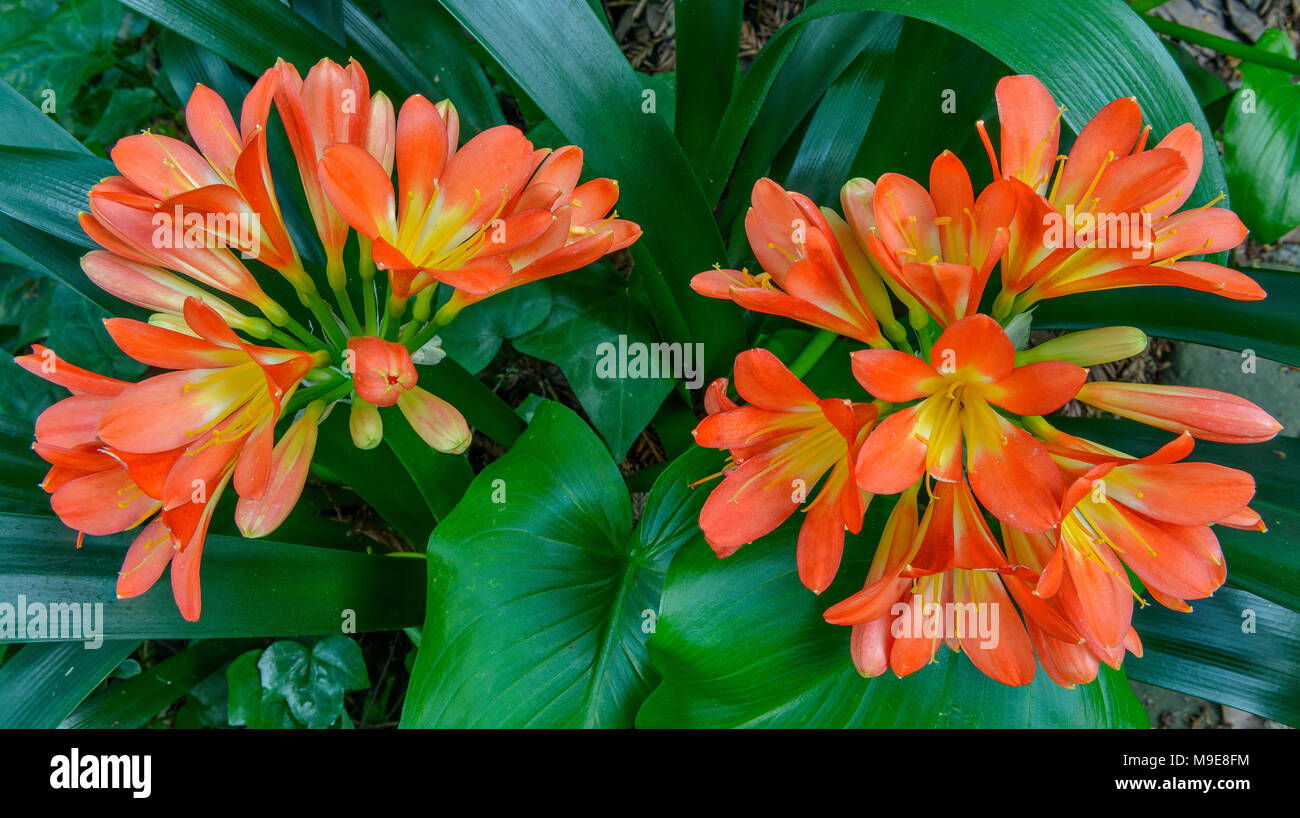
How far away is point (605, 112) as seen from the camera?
0.99 meters

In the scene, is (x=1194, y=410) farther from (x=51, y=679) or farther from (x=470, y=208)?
(x=51, y=679)

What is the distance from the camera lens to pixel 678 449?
4.53 feet

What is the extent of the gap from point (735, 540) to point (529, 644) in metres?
0.36

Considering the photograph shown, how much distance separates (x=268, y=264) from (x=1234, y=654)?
1396mm

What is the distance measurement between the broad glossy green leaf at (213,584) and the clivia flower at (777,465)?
586 mm

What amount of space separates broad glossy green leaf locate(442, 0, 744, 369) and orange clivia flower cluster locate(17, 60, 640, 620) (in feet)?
0.39

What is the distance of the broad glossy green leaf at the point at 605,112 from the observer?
3.04 feet

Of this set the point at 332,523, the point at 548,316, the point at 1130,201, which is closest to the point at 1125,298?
the point at 1130,201

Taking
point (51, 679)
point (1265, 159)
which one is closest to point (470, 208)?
point (51, 679)

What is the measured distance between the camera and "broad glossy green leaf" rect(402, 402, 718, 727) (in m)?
0.96

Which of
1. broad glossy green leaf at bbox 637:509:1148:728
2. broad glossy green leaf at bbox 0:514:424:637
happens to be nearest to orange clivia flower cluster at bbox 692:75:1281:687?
broad glossy green leaf at bbox 637:509:1148:728

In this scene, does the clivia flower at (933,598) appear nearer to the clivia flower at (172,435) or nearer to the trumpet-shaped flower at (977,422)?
the trumpet-shaped flower at (977,422)

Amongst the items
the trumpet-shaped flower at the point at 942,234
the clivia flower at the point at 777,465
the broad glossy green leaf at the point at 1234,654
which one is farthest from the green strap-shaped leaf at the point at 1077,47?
the broad glossy green leaf at the point at 1234,654
